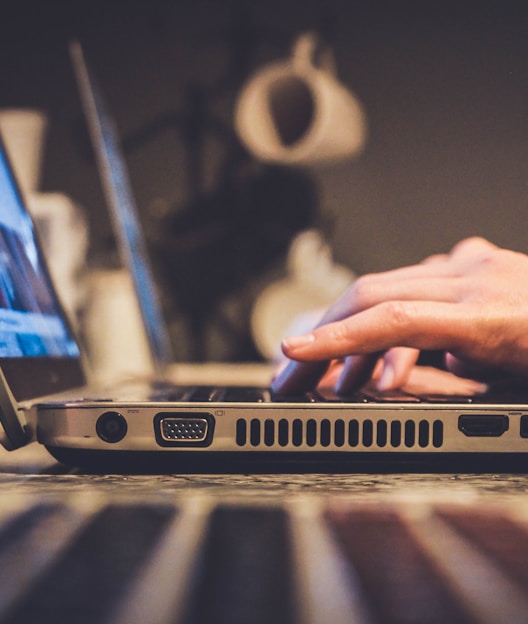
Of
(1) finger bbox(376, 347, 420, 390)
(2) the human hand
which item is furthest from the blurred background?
(2) the human hand

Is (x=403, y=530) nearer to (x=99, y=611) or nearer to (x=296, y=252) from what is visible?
(x=99, y=611)

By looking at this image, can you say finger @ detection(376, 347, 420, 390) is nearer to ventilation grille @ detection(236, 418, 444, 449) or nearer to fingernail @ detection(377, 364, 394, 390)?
fingernail @ detection(377, 364, 394, 390)

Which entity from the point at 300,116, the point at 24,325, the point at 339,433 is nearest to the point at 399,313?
the point at 339,433

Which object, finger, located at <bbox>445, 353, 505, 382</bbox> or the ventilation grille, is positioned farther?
finger, located at <bbox>445, 353, 505, 382</bbox>

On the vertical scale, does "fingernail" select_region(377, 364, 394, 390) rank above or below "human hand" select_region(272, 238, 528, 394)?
below

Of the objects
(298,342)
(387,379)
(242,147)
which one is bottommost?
(387,379)

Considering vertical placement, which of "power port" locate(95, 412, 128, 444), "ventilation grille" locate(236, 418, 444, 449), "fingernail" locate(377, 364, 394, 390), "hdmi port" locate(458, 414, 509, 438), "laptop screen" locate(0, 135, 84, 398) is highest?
"laptop screen" locate(0, 135, 84, 398)

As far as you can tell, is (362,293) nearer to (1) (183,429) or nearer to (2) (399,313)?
(2) (399,313)

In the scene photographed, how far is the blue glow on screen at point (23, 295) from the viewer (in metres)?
0.67

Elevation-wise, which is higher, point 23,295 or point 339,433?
point 23,295

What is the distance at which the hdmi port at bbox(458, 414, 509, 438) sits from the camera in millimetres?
516

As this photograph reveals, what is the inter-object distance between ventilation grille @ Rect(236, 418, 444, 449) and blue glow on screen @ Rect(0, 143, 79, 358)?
0.22 meters

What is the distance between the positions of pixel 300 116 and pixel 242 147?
482mm

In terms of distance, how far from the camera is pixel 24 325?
73cm
